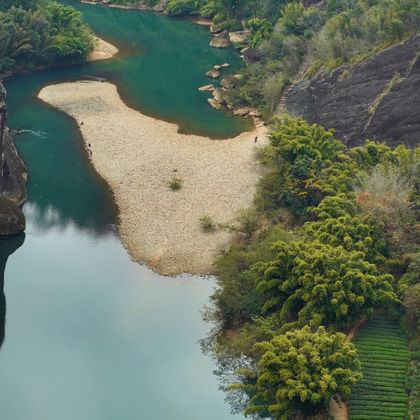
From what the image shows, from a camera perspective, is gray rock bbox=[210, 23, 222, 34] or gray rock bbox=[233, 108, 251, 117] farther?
gray rock bbox=[210, 23, 222, 34]

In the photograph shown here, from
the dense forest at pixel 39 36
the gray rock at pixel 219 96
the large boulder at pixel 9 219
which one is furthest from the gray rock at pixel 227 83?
the large boulder at pixel 9 219

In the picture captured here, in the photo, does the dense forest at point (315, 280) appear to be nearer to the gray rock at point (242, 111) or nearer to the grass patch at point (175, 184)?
the grass patch at point (175, 184)

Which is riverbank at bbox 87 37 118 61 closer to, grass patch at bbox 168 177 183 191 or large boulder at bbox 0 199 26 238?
grass patch at bbox 168 177 183 191

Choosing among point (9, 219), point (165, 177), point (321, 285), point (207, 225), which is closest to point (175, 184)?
point (165, 177)

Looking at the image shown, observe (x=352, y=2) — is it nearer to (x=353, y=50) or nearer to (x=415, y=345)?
(x=353, y=50)

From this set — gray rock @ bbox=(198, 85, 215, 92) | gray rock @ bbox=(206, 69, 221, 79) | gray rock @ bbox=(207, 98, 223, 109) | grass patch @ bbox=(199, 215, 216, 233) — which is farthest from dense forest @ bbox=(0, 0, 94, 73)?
grass patch @ bbox=(199, 215, 216, 233)

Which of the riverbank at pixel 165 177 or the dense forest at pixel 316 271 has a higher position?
the dense forest at pixel 316 271
